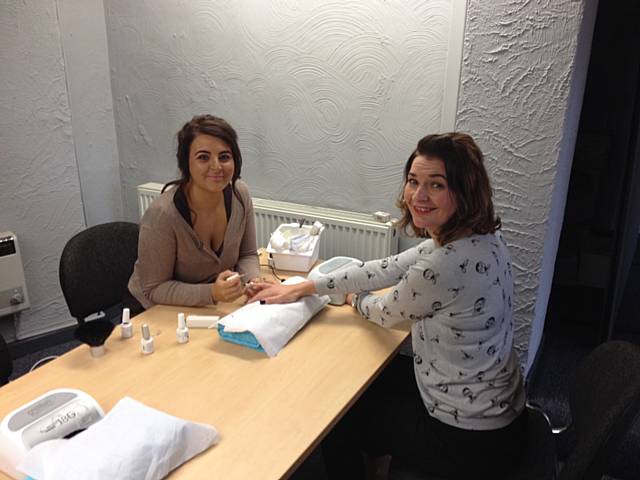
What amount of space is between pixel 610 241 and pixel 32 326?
288cm

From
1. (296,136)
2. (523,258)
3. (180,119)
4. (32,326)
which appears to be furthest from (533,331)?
(32,326)

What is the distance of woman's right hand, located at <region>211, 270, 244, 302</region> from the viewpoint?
1.61m

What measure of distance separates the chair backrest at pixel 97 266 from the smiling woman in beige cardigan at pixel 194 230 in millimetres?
201

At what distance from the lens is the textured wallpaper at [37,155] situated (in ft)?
7.84

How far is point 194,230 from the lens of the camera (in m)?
1.71

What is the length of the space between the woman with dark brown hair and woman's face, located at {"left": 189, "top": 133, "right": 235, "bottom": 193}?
0.62 meters

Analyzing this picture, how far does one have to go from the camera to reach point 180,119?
105 inches

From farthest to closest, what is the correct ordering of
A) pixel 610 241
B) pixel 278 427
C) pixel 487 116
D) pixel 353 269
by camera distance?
pixel 610 241, pixel 487 116, pixel 353 269, pixel 278 427

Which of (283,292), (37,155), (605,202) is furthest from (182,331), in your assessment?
(605,202)

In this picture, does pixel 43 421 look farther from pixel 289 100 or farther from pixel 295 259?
pixel 289 100

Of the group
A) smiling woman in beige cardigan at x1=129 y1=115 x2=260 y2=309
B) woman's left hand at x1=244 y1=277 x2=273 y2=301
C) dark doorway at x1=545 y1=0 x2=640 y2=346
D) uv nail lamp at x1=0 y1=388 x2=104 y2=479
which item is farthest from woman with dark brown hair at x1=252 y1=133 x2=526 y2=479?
dark doorway at x1=545 y1=0 x2=640 y2=346

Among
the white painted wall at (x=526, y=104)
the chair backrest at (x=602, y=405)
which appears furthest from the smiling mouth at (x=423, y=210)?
the white painted wall at (x=526, y=104)

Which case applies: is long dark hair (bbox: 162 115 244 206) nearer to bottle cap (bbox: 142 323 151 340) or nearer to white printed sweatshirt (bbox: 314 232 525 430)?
bottle cap (bbox: 142 323 151 340)

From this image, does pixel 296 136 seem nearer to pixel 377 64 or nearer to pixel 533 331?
pixel 377 64
